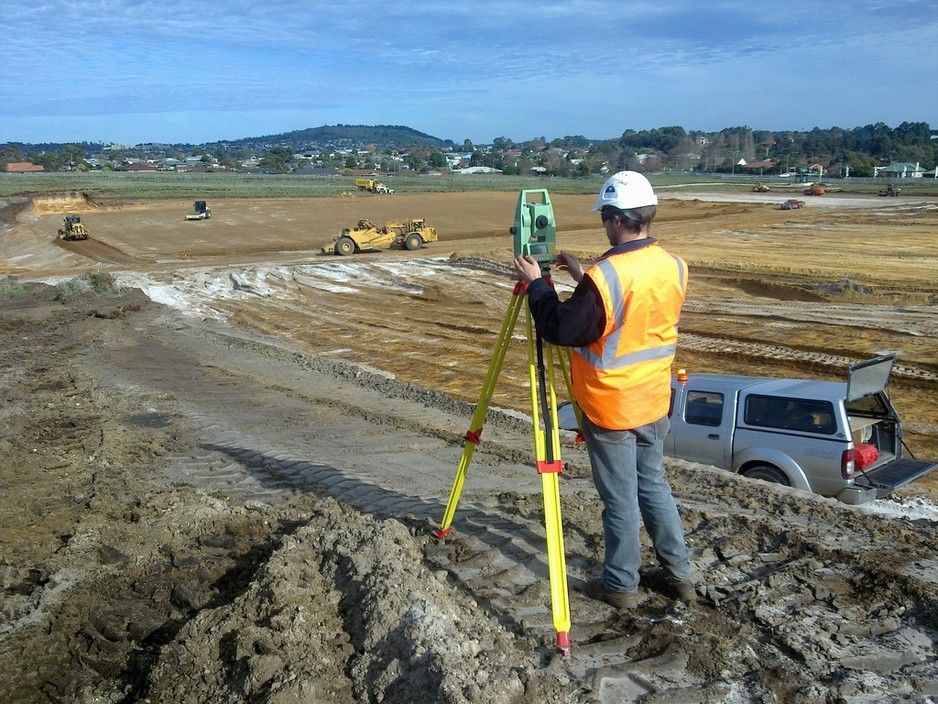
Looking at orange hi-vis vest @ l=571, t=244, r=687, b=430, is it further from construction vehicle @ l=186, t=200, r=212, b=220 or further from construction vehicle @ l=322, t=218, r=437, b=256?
construction vehicle @ l=186, t=200, r=212, b=220

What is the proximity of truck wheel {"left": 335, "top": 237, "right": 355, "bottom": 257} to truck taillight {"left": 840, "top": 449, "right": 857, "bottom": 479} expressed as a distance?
2683 centimetres

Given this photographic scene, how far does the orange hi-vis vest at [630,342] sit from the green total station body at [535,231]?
0.43 m

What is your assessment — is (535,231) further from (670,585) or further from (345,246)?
(345,246)

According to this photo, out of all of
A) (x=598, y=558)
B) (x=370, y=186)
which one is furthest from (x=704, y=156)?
(x=598, y=558)

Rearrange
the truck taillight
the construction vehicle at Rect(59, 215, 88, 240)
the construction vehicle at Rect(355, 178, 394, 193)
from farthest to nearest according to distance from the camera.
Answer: the construction vehicle at Rect(355, 178, 394, 193) → the construction vehicle at Rect(59, 215, 88, 240) → the truck taillight

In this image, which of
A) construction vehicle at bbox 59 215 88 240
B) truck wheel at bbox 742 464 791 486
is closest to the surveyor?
truck wheel at bbox 742 464 791 486

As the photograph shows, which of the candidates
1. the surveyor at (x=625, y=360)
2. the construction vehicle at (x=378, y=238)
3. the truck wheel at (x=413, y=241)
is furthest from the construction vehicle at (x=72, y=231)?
the surveyor at (x=625, y=360)

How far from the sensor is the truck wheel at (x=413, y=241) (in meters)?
34.3

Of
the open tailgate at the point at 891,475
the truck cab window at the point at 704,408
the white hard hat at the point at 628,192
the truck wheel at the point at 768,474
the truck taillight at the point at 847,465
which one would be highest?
the white hard hat at the point at 628,192

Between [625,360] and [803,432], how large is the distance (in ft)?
16.4

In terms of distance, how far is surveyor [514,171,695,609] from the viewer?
3.58 metres

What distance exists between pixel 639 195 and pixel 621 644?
6.76 feet

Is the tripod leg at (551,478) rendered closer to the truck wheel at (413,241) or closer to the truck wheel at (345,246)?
the truck wheel at (345,246)

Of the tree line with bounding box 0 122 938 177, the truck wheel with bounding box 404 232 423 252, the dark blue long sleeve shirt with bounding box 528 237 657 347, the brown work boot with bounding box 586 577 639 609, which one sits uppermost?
the tree line with bounding box 0 122 938 177
